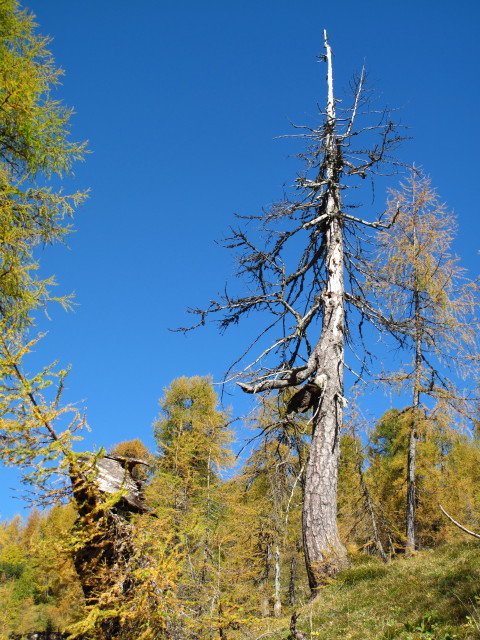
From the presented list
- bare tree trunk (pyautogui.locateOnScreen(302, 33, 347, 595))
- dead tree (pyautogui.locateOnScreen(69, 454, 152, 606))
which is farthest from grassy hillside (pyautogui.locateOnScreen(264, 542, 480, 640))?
dead tree (pyautogui.locateOnScreen(69, 454, 152, 606))

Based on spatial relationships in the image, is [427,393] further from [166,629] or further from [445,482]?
[166,629]

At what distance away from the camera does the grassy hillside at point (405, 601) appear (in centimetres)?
313

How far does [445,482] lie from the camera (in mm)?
13680

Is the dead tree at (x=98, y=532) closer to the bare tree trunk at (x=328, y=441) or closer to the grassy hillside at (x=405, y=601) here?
the grassy hillside at (x=405, y=601)

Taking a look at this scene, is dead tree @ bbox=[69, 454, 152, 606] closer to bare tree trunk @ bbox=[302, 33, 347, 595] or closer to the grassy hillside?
the grassy hillside

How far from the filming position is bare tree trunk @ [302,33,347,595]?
538 centimetres

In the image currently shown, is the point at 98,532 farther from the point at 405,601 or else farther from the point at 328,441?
the point at 328,441

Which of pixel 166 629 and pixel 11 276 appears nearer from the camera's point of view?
pixel 166 629

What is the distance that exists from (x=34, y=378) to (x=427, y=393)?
9687 millimetres

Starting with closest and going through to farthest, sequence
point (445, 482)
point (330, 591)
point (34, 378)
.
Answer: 1. point (34, 378)
2. point (330, 591)
3. point (445, 482)

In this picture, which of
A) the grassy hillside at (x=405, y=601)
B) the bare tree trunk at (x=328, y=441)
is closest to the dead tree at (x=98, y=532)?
the grassy hillside at (x=405, y=601)

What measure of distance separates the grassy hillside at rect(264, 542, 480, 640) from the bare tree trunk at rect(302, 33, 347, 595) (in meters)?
0.31

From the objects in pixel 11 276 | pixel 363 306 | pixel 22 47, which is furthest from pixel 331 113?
pixel 11 276

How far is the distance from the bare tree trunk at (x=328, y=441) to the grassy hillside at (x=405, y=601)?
31cm
